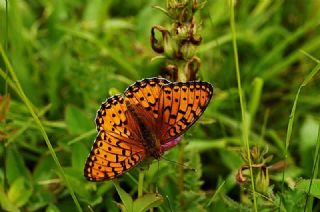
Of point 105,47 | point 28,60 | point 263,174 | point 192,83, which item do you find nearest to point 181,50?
point 192,83

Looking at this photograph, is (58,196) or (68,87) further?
(68,87)

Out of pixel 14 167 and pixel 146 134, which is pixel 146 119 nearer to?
pixel 146 134

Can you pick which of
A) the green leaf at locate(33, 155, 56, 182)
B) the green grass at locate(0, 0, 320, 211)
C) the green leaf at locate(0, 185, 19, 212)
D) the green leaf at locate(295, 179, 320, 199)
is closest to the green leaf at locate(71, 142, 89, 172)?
the green grass at locate(0, 0, 320, 211)

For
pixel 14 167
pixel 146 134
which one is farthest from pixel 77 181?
pixel 146 134

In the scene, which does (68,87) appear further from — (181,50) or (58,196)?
(181,50)

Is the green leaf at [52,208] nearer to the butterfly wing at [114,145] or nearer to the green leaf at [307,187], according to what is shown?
the butterfly wing at [114,145]

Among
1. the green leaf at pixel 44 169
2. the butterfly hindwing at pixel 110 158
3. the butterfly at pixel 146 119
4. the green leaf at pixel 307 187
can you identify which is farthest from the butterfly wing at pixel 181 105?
the green leaf at pixel 44 169
